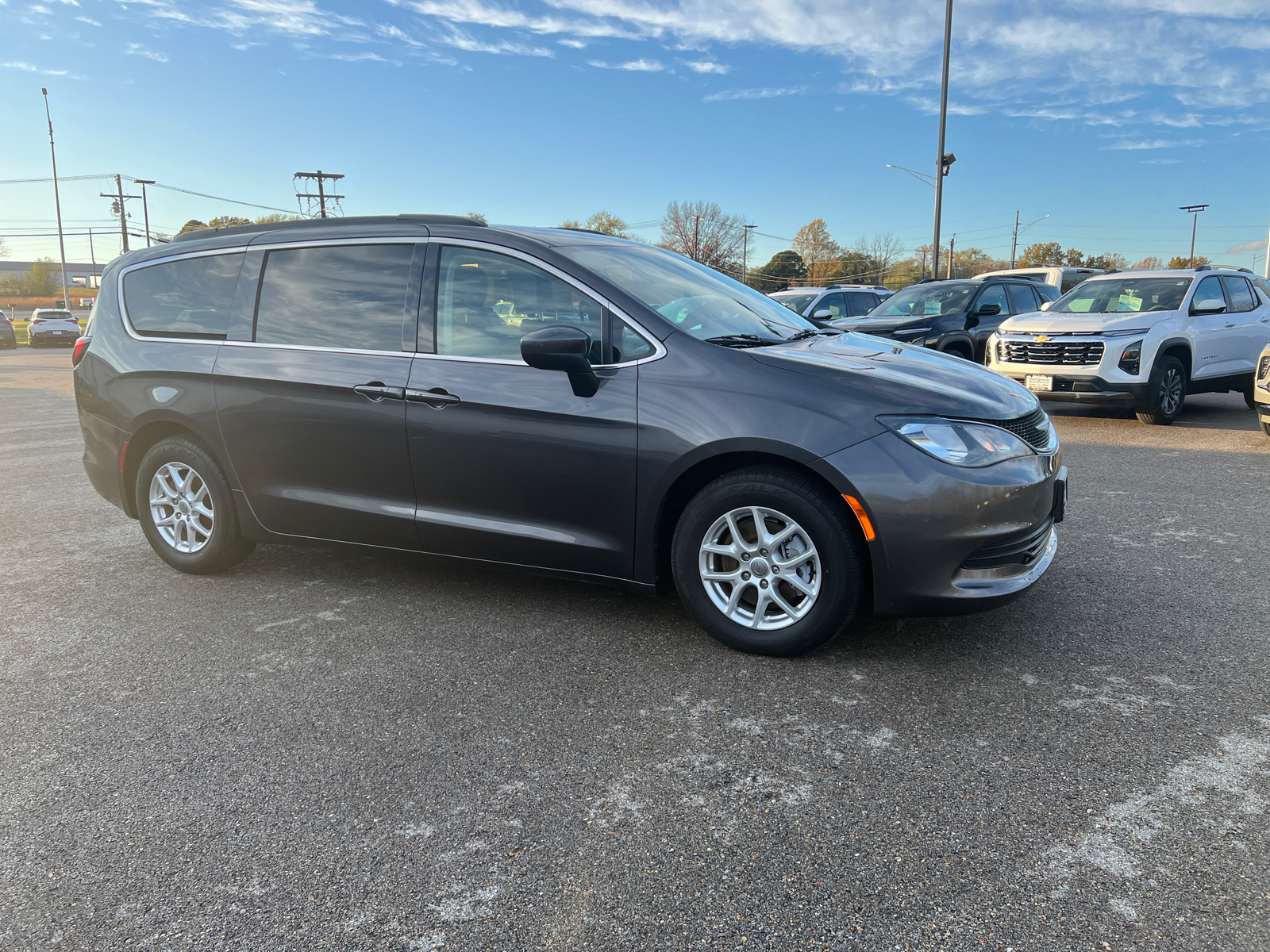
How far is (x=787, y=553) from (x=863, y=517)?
34 centimetres

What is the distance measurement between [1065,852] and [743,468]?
174 centimetres

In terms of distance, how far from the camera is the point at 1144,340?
9.68 meters

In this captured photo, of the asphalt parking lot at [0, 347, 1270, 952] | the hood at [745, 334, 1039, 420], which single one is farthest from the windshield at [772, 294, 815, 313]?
the hood at [745, 334, 1039, 420]

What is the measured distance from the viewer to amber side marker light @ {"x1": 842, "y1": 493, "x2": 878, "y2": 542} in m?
3.32

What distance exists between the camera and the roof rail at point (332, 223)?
415 cm

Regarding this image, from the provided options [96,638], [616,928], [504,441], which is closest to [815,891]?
[616,928]

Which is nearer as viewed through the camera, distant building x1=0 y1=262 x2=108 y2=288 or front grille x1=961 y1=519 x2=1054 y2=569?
front grille x1=961 y1=519 x2=1054 y2=569

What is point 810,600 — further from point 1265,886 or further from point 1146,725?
point 1265,886

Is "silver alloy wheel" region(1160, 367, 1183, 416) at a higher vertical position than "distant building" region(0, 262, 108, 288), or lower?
lower

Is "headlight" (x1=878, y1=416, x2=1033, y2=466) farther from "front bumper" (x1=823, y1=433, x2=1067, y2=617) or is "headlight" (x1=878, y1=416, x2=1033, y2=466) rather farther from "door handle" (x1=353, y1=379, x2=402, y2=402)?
"door handle" (x1=353, y1=379, x2=402, y2=402)

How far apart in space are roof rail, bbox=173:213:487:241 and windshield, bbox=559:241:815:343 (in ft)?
1.99

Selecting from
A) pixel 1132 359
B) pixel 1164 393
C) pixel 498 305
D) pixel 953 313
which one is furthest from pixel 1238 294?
pixel 498 305

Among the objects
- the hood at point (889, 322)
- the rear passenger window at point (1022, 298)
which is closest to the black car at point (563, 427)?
the hood at point (889, 322)

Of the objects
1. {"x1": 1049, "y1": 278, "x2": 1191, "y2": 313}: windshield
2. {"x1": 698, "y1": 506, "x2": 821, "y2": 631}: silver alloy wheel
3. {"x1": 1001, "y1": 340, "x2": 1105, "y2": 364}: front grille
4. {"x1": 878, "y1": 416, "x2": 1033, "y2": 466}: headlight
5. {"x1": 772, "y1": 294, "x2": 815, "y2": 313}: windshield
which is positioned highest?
{"x1": 772, "y1": 294, "x2": 815, "y2": 313}: windshield
